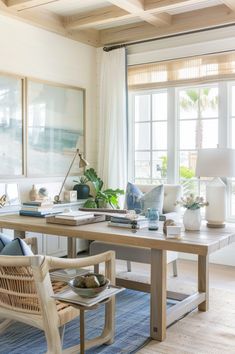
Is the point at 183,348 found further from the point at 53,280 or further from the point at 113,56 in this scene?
the point at 113,56

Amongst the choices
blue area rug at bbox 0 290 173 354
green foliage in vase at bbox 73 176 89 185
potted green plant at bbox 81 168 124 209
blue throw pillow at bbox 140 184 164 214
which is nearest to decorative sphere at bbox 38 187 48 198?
potted green plant at bbox 81 168 124 209

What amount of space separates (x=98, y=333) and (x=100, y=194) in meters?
2.38

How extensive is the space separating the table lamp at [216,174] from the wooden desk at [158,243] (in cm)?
12

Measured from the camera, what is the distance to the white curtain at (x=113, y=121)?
5.26 m

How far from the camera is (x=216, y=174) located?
3.47 meters

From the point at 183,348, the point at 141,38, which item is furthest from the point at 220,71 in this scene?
the point at 183,348

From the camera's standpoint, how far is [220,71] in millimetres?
4613

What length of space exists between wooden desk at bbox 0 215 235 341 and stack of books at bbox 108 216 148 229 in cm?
8

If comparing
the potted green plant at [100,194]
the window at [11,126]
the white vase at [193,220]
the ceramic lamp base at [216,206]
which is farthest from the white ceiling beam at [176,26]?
the white vase at [193,220]

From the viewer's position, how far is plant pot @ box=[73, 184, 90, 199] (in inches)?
203

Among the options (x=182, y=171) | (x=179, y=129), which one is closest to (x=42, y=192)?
(x=182, y=171)

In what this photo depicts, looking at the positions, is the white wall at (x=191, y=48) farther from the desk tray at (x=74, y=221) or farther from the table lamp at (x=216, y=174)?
the desk tray at (x=74, y=221)

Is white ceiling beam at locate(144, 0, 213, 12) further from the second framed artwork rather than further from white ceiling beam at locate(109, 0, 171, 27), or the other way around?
the second framed artwork

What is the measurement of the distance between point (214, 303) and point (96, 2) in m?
3.26
